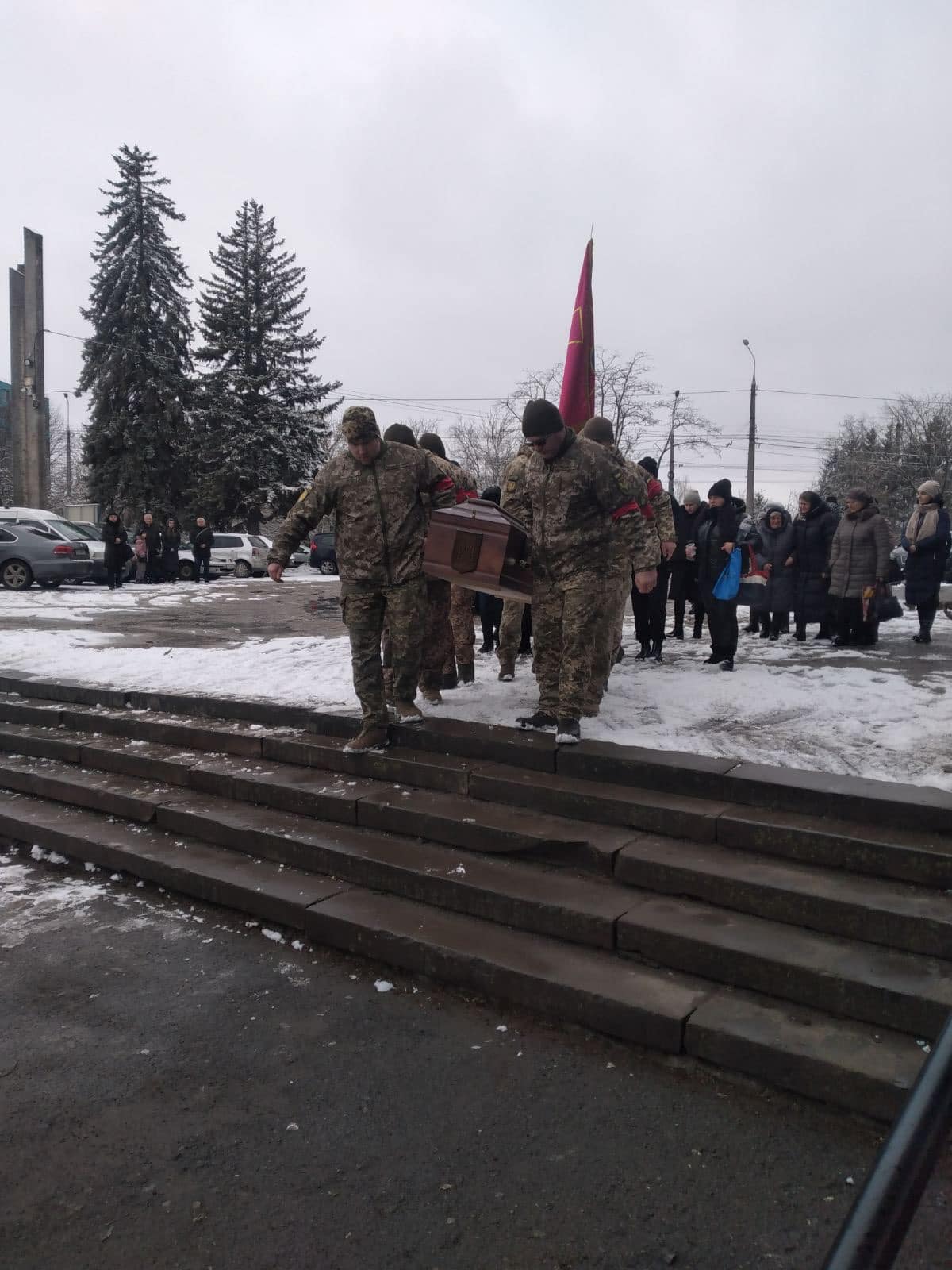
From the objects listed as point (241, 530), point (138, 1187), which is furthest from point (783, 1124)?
point (241, 530)

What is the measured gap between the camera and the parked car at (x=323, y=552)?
29.6 meters

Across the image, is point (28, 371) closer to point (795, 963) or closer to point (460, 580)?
point (460, 580)

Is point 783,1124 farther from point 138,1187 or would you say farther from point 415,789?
point 415,789

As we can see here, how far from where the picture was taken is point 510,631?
680 centimetres

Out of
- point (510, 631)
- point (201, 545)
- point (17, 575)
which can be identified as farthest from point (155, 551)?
point (510, 631)

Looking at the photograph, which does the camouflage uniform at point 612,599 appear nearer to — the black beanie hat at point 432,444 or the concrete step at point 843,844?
the concrete step at point 843,844

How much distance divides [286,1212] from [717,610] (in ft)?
18.8

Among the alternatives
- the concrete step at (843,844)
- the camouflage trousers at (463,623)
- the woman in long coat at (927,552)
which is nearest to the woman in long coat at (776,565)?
the woman in long coat at (927,552)

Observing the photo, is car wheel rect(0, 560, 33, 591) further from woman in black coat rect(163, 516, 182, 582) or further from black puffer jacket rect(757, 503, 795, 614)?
black puffer jacket rect(757, 503, 795, 614)

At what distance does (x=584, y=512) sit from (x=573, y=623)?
63 centimetres

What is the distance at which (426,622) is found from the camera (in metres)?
6.17

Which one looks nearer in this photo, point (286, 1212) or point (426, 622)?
point (286, 1212)

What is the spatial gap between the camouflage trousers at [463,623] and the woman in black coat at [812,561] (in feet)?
14.1

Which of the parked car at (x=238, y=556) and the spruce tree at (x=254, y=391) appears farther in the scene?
the spruce tree at (x=254, y=391)
